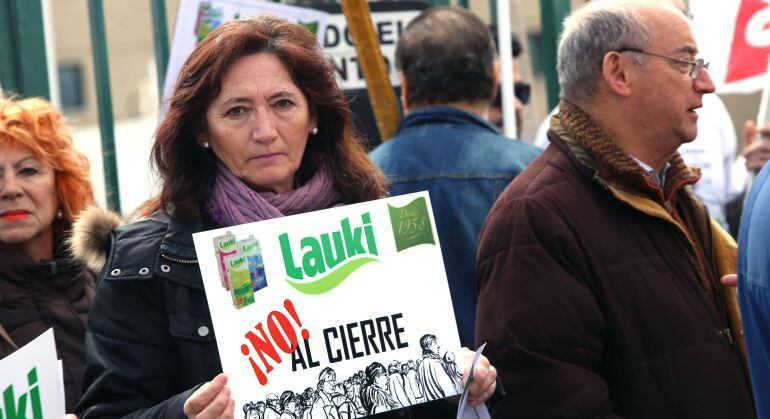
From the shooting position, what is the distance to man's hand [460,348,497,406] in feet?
8.87

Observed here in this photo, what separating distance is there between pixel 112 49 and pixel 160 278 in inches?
879

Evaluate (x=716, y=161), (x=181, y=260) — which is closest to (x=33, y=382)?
(x=181, y=260)

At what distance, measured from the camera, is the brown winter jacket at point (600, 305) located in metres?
3.10

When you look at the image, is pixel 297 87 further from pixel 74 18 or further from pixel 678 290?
pixel 74 18

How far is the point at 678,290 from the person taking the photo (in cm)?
321

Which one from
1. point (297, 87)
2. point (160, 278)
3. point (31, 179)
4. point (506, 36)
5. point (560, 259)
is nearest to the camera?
point (160, 278)

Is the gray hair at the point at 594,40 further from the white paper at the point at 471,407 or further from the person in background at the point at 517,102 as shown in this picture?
the person in background at the point at 517,102

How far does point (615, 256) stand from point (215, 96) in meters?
1.07

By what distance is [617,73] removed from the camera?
3.41 meters

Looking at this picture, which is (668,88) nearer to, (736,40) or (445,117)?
(445,117)

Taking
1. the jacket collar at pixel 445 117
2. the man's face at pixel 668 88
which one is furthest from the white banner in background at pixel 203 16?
the man's face at pixel 668 88

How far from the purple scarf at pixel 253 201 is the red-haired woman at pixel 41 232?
99 cm

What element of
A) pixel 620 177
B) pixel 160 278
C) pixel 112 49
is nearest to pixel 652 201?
pixel 620 177

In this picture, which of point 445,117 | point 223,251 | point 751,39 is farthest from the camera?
point 751,39
